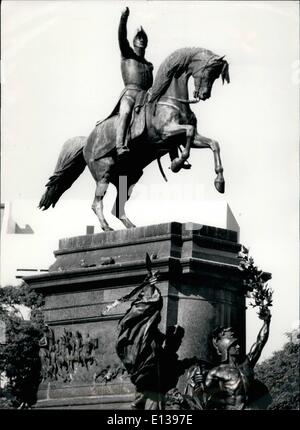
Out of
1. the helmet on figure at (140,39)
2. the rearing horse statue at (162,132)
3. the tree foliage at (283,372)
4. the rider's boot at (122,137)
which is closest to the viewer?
the rearing horse statue at (162,132)

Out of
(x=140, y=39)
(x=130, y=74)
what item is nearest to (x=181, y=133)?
(x=130, y=74)

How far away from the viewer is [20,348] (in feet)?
129

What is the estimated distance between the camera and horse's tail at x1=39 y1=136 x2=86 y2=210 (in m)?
28.6

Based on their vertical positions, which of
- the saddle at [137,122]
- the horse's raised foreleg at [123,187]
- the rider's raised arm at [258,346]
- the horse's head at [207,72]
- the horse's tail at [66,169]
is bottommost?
the rider's raised arm at [258,346]

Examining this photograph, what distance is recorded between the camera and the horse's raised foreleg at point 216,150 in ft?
86.0

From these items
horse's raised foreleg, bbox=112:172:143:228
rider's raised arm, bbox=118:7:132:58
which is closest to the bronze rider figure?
rider's raised arm, bbox=118:7:132:58

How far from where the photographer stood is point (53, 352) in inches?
1033

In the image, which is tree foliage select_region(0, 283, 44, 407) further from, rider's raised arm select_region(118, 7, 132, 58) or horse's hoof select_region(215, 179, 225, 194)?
rider's raised arm select_region(118, 7, 132, 58)

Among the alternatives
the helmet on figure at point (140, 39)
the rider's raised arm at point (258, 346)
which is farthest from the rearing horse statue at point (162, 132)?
the rider's raised arm at point (258, 346)

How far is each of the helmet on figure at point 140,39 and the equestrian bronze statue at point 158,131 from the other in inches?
48.1

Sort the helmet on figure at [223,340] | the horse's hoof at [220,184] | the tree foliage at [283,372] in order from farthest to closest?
the tree foliage at [283,372], the horse's hoof at [220,184], the helmet on figure at [223,340]

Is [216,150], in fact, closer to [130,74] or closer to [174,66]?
[174,66]

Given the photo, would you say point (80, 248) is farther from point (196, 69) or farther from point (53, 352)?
point (196, 69)

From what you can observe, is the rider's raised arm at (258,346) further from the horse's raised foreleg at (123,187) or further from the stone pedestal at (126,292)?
the horse's raised foreleg at (123,187)
